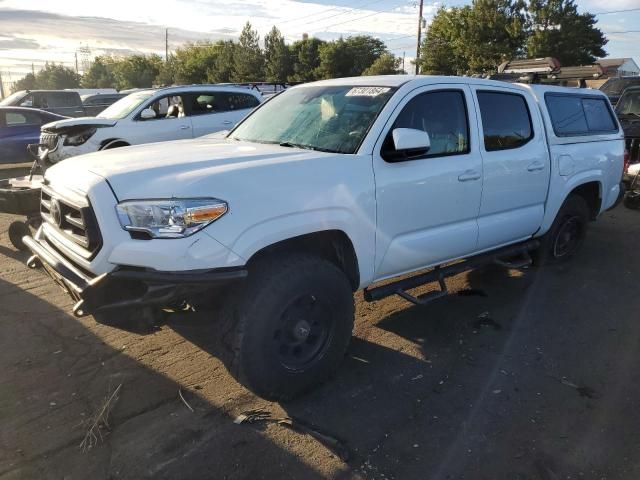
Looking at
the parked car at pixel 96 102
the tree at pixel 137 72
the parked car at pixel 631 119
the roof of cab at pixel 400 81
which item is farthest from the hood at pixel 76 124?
the tree at pixel 137 72

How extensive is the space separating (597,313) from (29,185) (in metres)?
5.90

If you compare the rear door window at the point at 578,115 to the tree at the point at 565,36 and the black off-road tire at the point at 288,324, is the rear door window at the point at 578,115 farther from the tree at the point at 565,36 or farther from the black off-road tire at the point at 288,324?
the tree at the point at 565,36

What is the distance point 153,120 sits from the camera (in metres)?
9.55

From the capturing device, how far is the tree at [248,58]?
54031 millimetres

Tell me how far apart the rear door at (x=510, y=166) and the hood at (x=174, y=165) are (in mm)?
1599

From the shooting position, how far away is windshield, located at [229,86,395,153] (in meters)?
3.45

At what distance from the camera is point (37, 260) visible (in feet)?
11.4

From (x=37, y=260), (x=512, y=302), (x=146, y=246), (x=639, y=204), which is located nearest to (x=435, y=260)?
(x=512, y=302)

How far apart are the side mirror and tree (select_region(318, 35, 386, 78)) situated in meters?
38.6

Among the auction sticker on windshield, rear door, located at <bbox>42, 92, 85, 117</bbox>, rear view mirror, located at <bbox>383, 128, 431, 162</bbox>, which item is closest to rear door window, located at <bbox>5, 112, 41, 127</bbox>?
rear door, located at <bbox>42, 92, 85, 117</bbox>

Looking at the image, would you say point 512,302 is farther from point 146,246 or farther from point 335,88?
point 146,246

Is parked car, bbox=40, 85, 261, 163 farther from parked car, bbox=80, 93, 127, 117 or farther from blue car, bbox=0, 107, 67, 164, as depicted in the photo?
parked car, bbox=80, 93, 127, 117

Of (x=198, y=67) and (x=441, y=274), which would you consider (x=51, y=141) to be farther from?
(x=198, y=67)

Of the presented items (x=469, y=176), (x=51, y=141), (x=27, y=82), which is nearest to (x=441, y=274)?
(x=469, y=176)
